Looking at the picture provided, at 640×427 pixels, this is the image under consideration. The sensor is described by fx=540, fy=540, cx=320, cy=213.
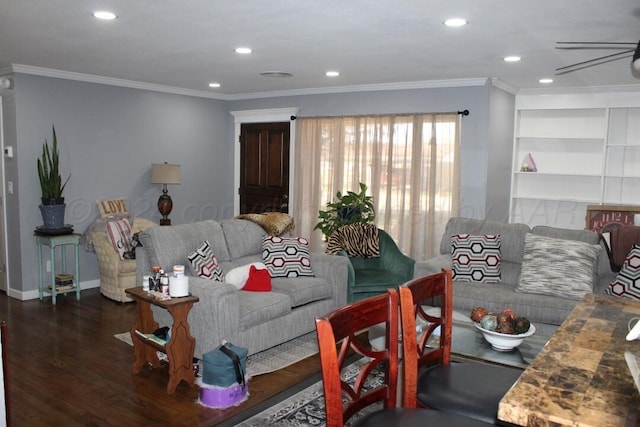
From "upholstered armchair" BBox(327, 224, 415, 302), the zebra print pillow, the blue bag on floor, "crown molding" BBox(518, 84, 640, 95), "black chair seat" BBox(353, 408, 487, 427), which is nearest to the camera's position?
"black chair seat" BBox(353, 408, 487, 427)

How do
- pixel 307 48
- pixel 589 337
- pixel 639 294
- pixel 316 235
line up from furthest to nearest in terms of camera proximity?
1. pixel 316 235
2. pixel 307 48
3. pixel 639 294
4. pixel 589 337

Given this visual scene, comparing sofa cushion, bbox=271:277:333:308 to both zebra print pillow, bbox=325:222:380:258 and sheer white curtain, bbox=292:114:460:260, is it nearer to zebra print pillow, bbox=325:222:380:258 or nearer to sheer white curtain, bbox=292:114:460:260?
zebra print pillow, bbox=325:222:380:258

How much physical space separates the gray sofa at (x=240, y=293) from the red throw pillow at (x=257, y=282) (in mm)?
74

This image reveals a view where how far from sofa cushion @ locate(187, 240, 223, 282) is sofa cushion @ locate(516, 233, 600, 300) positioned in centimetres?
243

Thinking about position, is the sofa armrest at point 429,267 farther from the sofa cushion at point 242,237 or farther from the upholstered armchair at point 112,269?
the upholstered armchair at point 112,269

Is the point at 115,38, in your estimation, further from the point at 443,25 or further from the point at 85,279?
the point at 85,279

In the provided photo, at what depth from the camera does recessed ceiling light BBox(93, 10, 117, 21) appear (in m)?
3.34

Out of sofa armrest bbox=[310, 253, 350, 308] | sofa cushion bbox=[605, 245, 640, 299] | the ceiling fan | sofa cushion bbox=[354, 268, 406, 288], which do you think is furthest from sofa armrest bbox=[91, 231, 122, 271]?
sofa cushion bbox=[605, 245, 640, 299]

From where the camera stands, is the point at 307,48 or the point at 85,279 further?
the point at 85,279

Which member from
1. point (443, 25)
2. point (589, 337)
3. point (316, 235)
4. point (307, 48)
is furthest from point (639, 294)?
point (316, 235)

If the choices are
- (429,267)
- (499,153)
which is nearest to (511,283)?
(429,267)

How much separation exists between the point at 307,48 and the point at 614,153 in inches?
166

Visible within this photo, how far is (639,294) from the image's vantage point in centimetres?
394

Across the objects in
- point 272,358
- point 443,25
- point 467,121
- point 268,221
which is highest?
point 443,25
